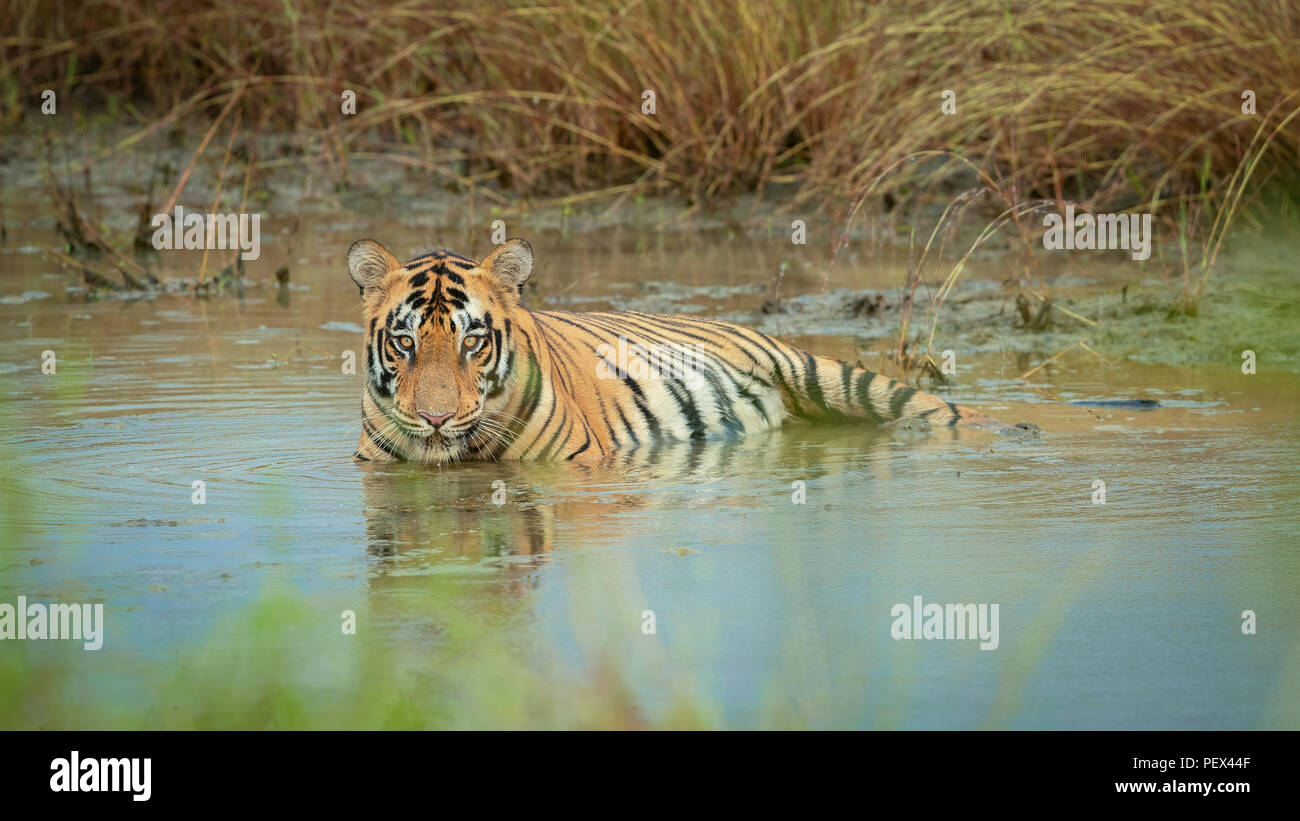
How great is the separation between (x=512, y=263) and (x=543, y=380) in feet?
1.29

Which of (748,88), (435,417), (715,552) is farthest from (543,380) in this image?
(748,88)

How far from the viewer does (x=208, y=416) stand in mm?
6977

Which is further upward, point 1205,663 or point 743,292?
point 743,292

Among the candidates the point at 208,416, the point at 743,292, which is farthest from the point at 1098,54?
the point at 208,416

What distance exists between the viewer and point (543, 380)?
635 cm

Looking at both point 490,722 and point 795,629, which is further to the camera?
point 795,629

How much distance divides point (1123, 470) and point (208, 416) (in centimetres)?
321

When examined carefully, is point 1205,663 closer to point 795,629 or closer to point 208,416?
point 795,629

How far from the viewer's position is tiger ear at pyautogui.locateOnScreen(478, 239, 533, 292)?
6254 mm

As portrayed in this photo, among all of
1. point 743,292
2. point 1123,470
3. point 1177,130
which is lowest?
point 1123,470

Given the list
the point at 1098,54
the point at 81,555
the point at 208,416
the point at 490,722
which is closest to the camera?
Result: the point at 490,722

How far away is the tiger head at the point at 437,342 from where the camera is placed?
5.98 meters

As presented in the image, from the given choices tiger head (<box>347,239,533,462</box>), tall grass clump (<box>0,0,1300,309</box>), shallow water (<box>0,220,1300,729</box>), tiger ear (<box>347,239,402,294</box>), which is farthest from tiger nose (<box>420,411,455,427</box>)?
tall grass clump (<box>0,0,1300,309</box>)

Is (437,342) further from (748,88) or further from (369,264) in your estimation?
(748,88)
